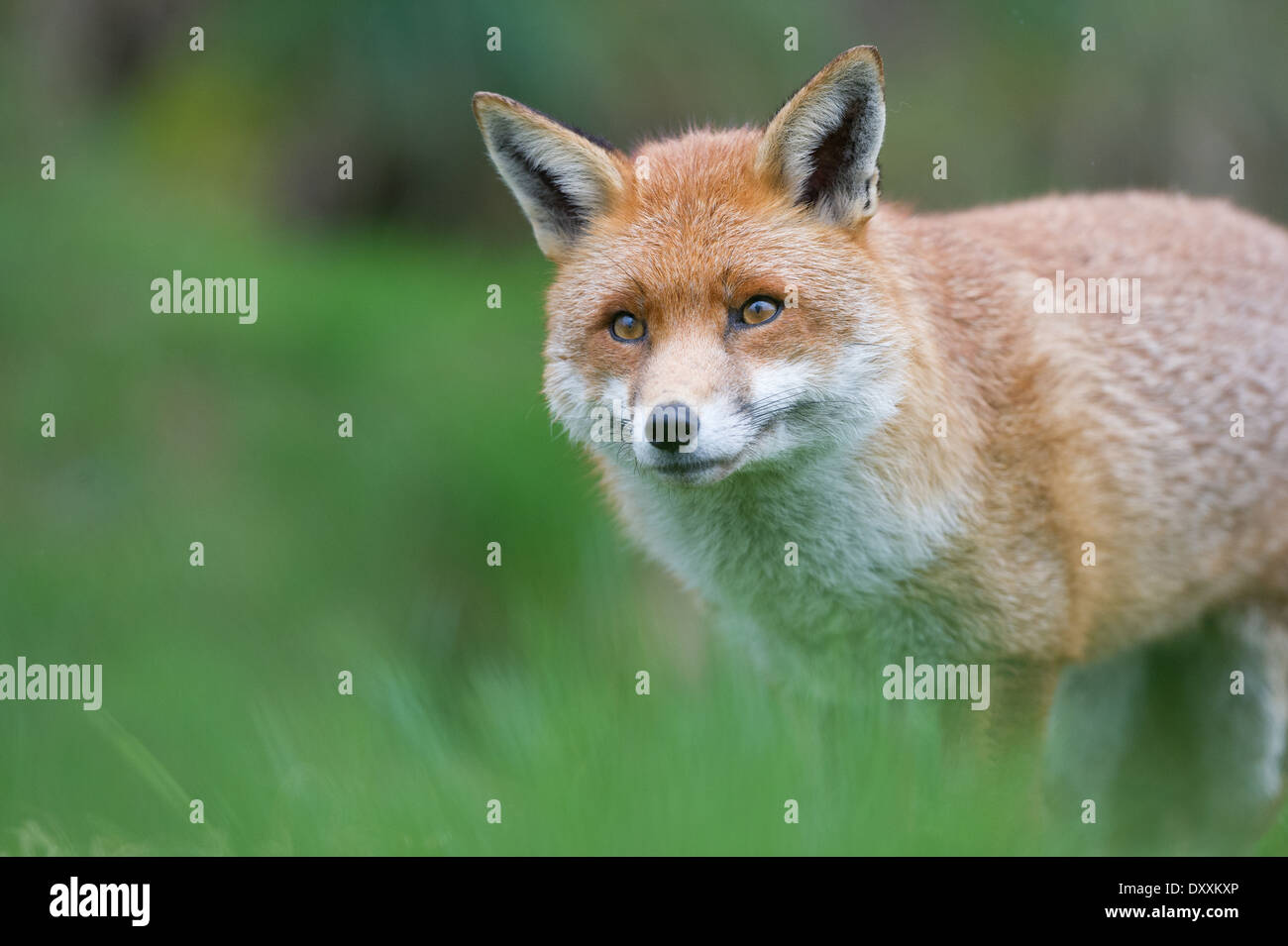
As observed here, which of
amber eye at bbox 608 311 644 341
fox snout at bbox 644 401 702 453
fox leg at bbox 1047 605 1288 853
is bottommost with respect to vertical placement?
fox leg at bbox 1047 605 1288 853

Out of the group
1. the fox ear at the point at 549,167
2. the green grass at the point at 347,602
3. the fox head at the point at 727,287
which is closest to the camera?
the green grass at the point at 347,602

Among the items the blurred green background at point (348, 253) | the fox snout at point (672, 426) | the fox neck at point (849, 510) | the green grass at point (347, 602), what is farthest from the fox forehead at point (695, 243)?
the blurred green background at point (348, 253)

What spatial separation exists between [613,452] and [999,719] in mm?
1757

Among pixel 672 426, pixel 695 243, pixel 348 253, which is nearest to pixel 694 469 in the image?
pixel 672 426

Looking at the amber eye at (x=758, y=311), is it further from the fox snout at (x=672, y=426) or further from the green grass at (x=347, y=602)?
the green grass at (x=347, y=602)

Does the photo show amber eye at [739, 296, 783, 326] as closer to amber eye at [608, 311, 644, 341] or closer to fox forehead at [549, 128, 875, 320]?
fox forehead at [549, 128, 875, 320]

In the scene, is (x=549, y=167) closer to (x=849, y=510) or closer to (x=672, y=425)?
(x=672, y=425)

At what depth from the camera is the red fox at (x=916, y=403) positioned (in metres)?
4.30

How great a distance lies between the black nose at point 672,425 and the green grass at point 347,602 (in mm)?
707

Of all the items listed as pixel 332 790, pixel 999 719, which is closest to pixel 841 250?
pixel 999 719

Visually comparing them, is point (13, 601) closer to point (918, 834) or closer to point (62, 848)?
point (62, 848)

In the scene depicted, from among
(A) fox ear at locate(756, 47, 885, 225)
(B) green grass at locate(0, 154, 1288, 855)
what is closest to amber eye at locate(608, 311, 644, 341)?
(A) fox ear at locate(756, 47, 885, 225)

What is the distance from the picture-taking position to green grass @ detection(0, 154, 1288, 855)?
3.25 m

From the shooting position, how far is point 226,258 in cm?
1083
